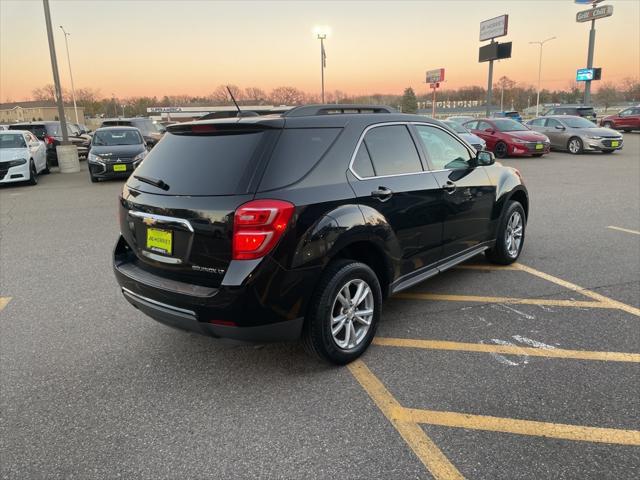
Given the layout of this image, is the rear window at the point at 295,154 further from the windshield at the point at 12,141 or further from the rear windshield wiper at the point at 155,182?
the windshield at the point at 12,141

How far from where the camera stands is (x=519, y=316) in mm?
4109

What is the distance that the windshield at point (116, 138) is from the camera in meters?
14.3

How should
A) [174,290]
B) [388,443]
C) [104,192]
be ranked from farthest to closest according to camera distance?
[104,192] < [174,290] < [388,443]

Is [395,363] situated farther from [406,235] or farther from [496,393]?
[406,235]

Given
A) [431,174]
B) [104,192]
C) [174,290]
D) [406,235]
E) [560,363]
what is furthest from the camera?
[104,192]

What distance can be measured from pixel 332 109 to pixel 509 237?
292 centimetres

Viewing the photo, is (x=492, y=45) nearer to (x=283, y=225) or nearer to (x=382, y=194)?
(x=382, y=194)

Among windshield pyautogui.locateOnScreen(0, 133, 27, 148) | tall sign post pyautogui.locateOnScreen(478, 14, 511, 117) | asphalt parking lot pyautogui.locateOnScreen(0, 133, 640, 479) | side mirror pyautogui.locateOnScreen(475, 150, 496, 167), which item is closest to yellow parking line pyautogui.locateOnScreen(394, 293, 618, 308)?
asphalt parking lot pyautogui.locateOnScreen(0, 133, 640, 479)

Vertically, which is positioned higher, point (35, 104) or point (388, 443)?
point (35, 104)

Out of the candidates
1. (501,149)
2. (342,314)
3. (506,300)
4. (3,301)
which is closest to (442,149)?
(506,300)

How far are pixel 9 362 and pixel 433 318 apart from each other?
10.9ft

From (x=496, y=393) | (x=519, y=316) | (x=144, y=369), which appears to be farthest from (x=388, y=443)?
(x=519, y=316)

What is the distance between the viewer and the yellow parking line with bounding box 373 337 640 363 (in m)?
3.38

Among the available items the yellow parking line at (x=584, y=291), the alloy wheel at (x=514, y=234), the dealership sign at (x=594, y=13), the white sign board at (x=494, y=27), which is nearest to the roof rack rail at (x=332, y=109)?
the alloy wheel at (x=514, y=234)
